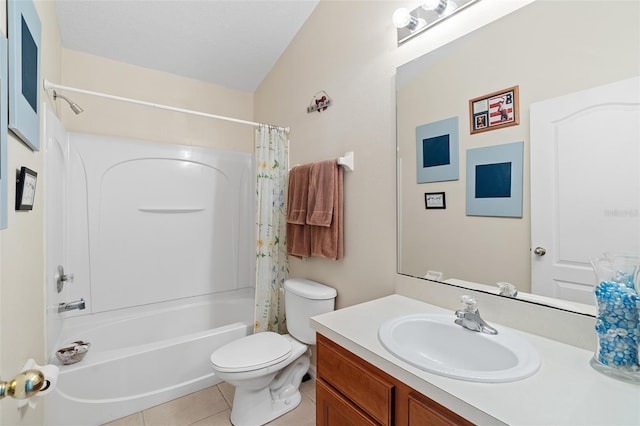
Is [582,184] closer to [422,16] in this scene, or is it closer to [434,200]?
[434,200]

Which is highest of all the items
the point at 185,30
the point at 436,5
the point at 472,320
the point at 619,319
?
the point at 185,30

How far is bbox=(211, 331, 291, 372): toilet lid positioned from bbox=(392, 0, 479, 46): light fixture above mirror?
182 cm

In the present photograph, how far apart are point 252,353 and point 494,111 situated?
1692mm

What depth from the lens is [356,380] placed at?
99 centimetres

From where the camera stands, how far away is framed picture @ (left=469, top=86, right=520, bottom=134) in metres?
1.07

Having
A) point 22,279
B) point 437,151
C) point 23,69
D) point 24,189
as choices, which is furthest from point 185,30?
point 437,151

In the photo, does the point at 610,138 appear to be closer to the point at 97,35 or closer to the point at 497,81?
the point at 497,81

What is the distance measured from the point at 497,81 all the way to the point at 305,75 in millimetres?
1438

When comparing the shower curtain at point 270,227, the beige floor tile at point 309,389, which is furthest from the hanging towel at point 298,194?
the beige floor tile at point 309,389

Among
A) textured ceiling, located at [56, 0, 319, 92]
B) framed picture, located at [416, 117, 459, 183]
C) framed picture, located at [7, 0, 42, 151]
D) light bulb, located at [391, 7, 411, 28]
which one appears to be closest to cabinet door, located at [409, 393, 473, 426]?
framed picture, located at [416, 117, 459, 183]

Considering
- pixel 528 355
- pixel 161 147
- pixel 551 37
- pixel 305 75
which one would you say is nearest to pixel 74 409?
pixel 161 147

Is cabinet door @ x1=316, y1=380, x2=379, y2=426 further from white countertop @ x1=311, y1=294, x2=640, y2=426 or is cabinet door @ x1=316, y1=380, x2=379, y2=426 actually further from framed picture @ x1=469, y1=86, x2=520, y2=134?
framed picture @ x1=469, y1=86, x2=520, y2=134

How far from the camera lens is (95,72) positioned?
2.32 m

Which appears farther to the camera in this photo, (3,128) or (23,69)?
(23,69)
